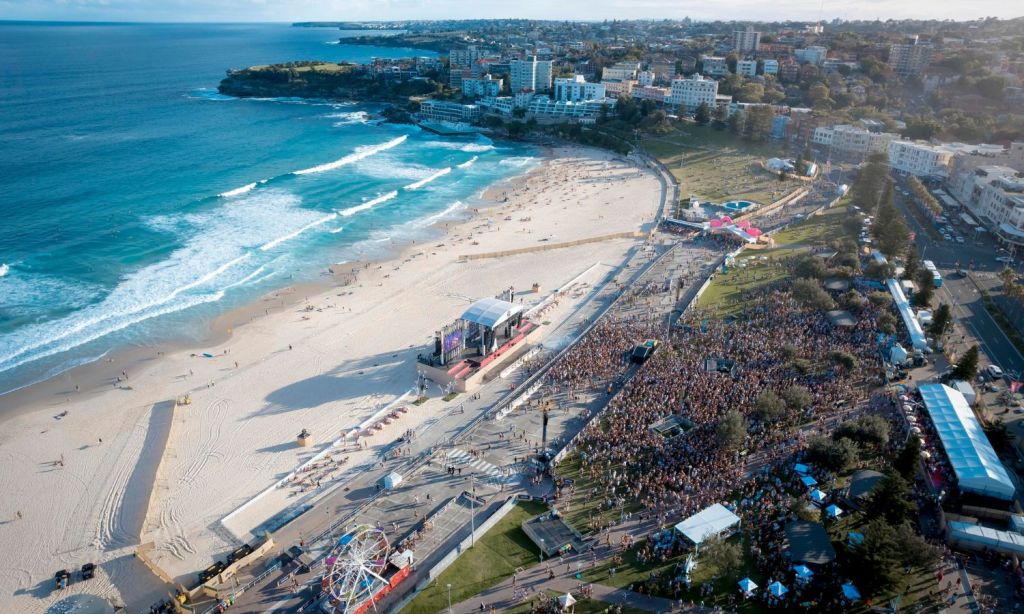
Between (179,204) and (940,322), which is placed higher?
(940,322)

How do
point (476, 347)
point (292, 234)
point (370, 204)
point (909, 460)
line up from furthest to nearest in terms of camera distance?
point (370, 204) → point (292, 234) → point (476, 347) → point (909, 460)

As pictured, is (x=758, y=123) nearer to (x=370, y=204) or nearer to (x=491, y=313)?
(x=370, y=204)

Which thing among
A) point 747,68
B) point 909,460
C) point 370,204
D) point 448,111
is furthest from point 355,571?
point 747,68

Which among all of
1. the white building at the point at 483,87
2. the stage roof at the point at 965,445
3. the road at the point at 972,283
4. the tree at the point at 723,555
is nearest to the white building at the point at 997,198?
the road at the point at 972,283

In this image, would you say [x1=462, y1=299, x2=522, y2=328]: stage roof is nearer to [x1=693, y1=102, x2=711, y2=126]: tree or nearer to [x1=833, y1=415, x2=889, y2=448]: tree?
[x1=833, y1=415, x2=889, y2=448]: tree

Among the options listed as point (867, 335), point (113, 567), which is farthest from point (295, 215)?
point (867, 335)

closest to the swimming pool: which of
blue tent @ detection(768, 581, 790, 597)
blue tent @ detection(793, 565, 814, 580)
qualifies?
blue tent @ detection(793, 565, 814, 580)
